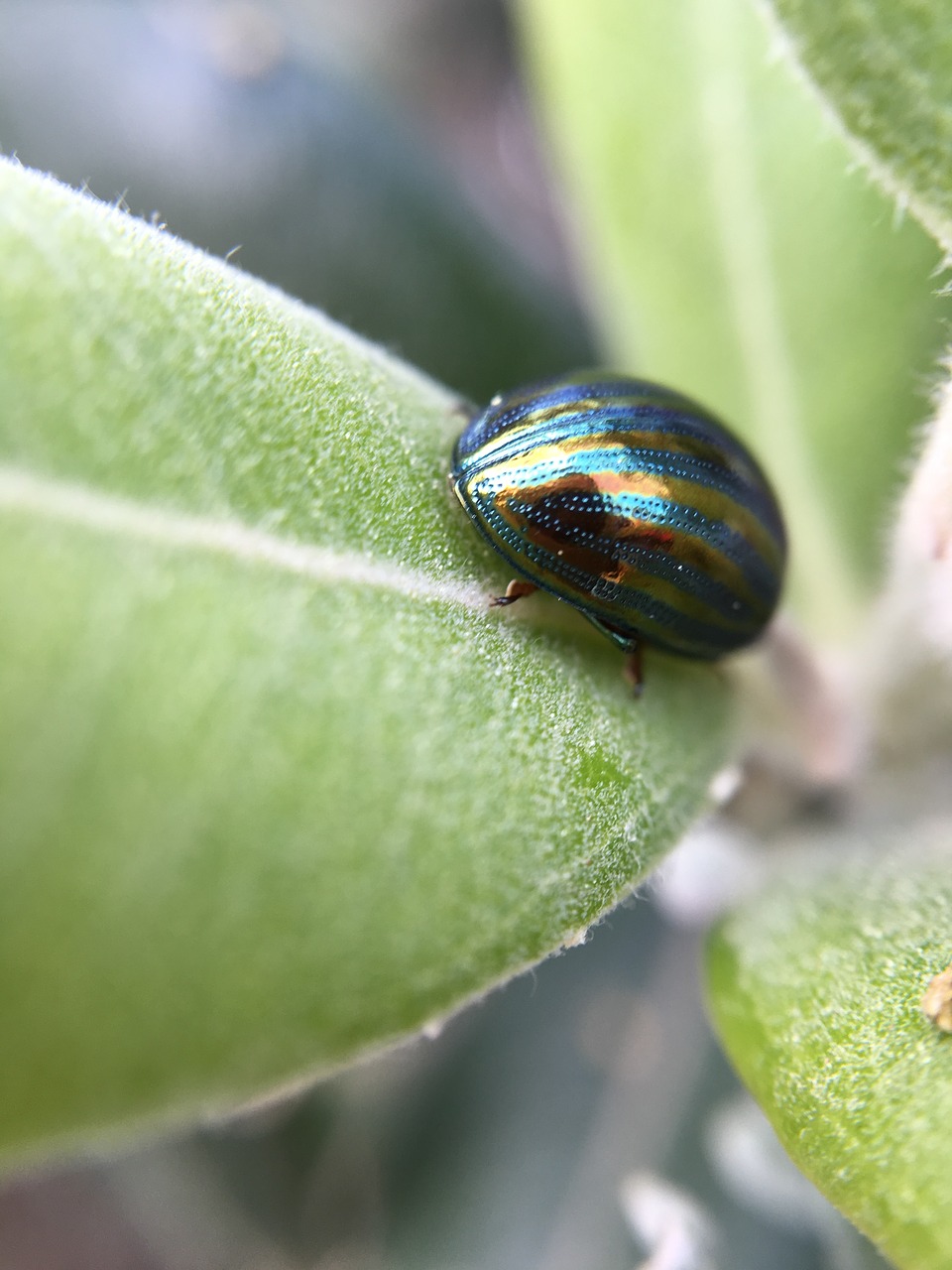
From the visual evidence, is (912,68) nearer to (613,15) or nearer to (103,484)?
(103,484)

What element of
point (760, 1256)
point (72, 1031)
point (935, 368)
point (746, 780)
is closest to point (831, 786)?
point (746, 780)

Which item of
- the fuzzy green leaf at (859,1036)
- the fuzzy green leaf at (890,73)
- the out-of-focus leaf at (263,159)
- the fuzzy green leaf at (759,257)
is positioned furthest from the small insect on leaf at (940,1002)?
the out-of-focus leaf at (263,159)

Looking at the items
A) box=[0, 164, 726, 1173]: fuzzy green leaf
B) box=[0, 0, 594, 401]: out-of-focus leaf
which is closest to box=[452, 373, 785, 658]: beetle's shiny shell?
box=[0, 164, 726, 1173]: fuzzy green leaf

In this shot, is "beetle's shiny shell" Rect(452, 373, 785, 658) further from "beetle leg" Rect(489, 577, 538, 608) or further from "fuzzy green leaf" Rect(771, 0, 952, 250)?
"fuzzy green leaf" Rect(771, 0, 952, 250)

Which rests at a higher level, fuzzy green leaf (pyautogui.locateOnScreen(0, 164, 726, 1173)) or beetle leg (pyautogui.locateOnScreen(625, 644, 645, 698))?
fuzzy green leaf (pyautogui.locateOnScreen(0, 164, 726, 1173))

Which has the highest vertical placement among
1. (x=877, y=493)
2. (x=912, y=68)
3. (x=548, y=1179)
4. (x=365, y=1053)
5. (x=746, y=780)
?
(x=912, y=68)
